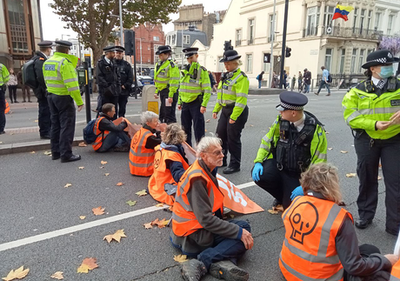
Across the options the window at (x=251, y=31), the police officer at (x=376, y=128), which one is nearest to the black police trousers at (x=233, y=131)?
the police officer at (x=376, y=128)

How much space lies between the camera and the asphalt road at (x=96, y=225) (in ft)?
9.59

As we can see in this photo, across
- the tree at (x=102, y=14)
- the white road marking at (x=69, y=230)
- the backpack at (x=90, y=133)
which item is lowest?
the white road marking at (x=69, y=230)

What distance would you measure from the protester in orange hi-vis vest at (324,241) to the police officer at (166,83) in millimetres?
5320

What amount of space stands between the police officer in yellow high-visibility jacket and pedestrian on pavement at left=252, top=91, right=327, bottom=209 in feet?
12.4

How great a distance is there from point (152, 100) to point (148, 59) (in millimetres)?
76875

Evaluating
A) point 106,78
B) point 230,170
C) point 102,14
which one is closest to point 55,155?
point 106,78

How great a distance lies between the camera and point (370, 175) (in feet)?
11.6

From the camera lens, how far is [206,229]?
280 cm

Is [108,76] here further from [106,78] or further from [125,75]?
[125,75]

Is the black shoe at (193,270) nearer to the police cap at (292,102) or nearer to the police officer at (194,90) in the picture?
the police cap at (292,102)

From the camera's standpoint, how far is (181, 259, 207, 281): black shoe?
2.60m

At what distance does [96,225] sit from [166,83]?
15.6 feet

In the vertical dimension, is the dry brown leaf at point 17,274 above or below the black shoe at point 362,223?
below

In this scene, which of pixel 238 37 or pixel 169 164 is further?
pixel 238 37
